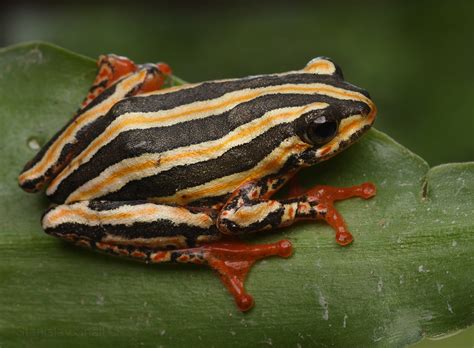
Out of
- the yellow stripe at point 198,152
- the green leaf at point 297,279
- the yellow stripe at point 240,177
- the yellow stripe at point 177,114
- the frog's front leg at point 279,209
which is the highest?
the yellow stripe at point 177,114

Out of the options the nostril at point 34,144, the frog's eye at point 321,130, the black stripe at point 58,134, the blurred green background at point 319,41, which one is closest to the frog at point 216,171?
the frog's eye at point 321,130

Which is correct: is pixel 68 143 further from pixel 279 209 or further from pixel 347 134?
pixel 347 134

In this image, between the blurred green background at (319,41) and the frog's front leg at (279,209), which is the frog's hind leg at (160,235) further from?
the blurred green background at (319,41)

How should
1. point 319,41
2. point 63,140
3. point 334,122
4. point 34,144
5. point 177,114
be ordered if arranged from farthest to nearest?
point 319,41 → point 34,144 → point 63,140 → point 177,114 → point 334,122

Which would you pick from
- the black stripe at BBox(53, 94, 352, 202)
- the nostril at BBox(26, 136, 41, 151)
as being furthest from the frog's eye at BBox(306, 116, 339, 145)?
the nostril at BBox(26, 136, 41, 151)

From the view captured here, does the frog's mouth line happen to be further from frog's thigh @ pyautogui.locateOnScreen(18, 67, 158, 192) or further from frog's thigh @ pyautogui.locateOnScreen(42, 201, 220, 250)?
frog's thigh @ pyautogui.locateOnScreen(18, 67, 158, 192)

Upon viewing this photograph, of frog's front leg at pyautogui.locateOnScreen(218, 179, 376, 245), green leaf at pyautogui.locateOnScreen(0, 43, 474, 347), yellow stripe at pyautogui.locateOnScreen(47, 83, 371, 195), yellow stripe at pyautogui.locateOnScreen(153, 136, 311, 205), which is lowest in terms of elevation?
green leaf at pyautogui.locateOnScreen(0, 43, 474, 347)

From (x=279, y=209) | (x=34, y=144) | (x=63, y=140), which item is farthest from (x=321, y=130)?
(x=34, y=144)
